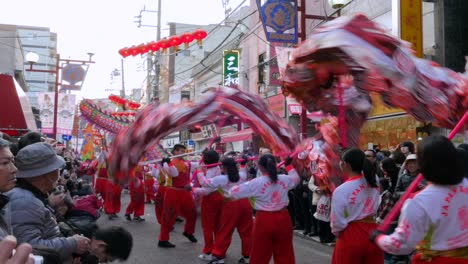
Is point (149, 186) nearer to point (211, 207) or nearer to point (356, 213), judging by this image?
point (211, 207)

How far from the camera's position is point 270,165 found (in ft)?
19.5

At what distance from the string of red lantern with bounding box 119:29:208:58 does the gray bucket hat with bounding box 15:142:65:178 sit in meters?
12.9

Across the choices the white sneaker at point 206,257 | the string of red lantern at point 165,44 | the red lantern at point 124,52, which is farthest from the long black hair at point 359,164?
the red lantern at point 124,52

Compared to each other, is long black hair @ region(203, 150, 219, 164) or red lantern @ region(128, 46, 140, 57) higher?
red lantern @ region(128, 46, 140, 57)

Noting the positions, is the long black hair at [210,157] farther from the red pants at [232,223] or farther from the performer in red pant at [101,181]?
the performer in red pant at [101,181]

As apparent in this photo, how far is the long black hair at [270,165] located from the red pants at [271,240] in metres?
0.45

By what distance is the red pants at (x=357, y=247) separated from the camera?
452 cm

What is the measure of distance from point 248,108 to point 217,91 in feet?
1.33

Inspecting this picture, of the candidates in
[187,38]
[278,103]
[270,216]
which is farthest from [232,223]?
[278,103]

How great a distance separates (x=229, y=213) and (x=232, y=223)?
159mm

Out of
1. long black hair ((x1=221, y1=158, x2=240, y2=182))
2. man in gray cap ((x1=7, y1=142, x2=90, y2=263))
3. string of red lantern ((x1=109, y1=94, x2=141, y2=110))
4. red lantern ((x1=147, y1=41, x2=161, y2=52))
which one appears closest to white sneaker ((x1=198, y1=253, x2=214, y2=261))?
long black hair ((x1=221, y1=158, x2=240, y2=182))

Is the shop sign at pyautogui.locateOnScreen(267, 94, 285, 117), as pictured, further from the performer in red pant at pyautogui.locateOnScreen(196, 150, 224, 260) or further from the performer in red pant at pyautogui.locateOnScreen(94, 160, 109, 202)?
the performer in red pant at pyautogui.locateOnScreen(196, 150, 224, 260)

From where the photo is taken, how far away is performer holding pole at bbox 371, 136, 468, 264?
2914 millimetres

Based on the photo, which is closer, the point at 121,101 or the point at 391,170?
the point at 391,170
